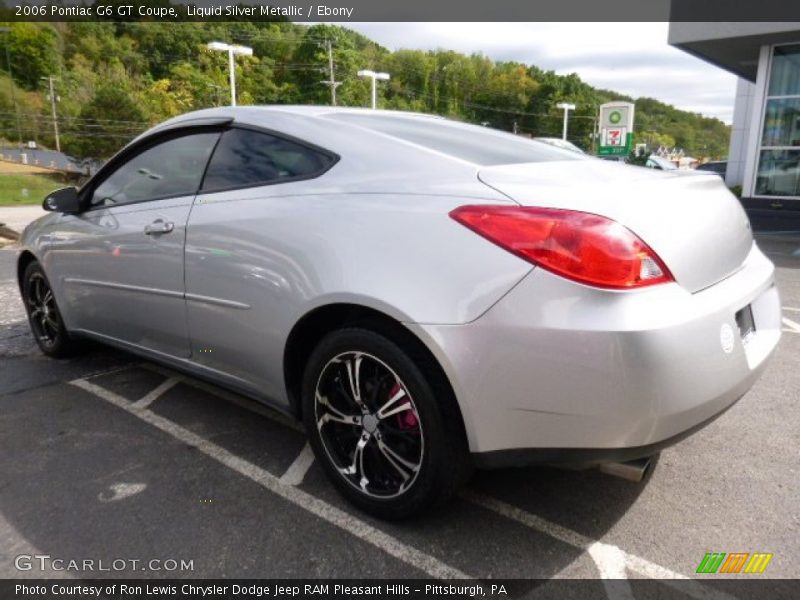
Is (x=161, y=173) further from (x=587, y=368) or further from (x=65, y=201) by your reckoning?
(x=587, y=368)

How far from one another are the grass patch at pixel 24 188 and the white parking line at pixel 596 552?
3593 centimetres

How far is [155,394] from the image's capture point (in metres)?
3.59

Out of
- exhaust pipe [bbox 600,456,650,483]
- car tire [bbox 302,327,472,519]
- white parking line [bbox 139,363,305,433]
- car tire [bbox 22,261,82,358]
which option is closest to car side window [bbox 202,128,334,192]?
car tire [bbox 302,327,472,519]

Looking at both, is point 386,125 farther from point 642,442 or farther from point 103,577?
point 103,577

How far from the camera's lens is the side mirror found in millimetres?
3580

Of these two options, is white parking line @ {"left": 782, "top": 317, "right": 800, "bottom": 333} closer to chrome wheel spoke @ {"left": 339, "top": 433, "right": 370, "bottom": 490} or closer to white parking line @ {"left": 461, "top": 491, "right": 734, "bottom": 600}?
white parking line @ {"left": 461, "top": 491, "right": 734, "bottom": 600}

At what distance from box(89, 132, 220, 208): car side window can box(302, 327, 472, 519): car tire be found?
4.01ft

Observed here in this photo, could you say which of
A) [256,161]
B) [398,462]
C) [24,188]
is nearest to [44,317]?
[256,161]

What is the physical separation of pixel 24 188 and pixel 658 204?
4799 centimetres

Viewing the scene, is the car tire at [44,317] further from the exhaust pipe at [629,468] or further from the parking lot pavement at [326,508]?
the exhaust pipe at [629,468]

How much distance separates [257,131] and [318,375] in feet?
3.81

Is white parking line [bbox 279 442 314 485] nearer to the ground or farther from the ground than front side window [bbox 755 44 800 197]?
nearer to the ground

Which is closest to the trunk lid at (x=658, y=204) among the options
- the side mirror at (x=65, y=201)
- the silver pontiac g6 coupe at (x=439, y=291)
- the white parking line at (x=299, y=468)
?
the silver pontiac g6 coupe at (x=439, y=291)

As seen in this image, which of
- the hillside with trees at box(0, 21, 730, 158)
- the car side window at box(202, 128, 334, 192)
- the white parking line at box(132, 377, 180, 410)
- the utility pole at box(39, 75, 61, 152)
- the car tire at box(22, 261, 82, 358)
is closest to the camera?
the car side window at box(202, 128, 334, 192)
